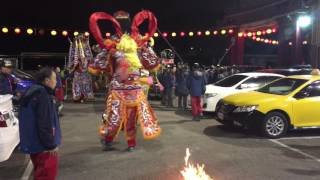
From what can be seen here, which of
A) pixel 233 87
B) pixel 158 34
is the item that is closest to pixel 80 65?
pixel 233 87

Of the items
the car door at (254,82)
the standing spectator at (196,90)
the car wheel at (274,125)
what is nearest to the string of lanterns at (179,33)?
the car door at (254,82)

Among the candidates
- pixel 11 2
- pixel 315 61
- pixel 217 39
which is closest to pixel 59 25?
pixel 11 2

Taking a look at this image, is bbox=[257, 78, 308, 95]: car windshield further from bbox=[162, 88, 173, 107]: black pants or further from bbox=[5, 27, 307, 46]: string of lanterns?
bbox=[5, 27, 307, 46]: string of lanterns

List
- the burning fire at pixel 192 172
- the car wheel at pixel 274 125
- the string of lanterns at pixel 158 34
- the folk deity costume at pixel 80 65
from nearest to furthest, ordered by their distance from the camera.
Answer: the burning fire at pixel 192 172 < the car wheel at pixel 274 125 < the folk deity costume at pixel 80 65 < the string of lanterns at pixel 158 34

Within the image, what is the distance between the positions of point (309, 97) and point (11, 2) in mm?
31688

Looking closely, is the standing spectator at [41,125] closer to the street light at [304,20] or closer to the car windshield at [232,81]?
the car windshield at [232,81]

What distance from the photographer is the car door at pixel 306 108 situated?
10016 mm

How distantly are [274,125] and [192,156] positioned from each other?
9.03 feet

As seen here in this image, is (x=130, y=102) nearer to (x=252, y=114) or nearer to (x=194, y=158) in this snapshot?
(x=194, y=158)

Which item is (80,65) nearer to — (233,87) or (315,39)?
(233,87)

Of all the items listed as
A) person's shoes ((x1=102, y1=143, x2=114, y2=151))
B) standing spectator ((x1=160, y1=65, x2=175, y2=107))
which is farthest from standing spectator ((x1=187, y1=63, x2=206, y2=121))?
person's shoes ((x1=102, y1=143, x2=114, y2=151))

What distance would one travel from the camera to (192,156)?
8.09 metres

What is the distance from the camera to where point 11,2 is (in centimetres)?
3656

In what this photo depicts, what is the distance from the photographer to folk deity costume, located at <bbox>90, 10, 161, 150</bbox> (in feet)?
26.3
